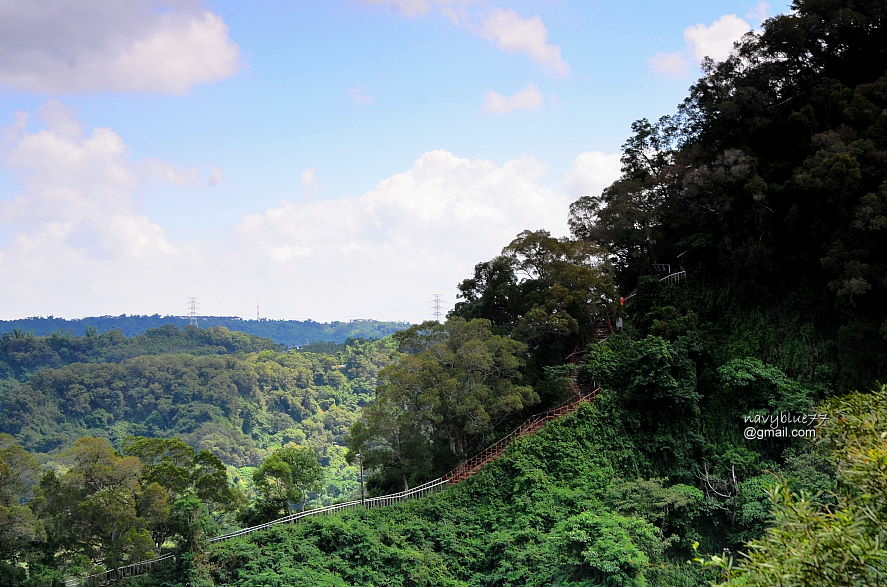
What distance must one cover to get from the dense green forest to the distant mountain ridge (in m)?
144

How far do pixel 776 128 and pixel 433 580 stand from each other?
1681cm

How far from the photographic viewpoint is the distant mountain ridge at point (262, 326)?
167500mm

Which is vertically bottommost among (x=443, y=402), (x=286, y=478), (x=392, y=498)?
(x=392, y=498)

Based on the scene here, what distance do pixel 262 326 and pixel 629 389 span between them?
170617 millimetres

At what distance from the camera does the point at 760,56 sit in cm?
2380

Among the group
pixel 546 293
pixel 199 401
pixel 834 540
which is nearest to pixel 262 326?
pixel 199 401

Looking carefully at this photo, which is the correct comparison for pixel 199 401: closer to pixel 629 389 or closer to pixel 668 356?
pixel 629 389

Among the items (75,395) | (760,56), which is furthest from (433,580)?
(75,395)

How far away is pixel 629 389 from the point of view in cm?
2095

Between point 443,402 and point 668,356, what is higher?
point 668,356

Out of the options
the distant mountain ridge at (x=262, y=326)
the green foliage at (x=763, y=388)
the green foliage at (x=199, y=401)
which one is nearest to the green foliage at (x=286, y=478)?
the green foliage at (x=763, y=388)

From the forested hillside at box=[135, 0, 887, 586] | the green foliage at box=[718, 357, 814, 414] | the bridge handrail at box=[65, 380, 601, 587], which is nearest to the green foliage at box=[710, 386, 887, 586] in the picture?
the forested hillside at box=[135, 0, 887, 586]

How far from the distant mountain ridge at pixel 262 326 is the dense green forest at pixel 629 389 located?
143694 mm

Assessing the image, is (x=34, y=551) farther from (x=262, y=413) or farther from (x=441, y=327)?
(x=262, y=413)
